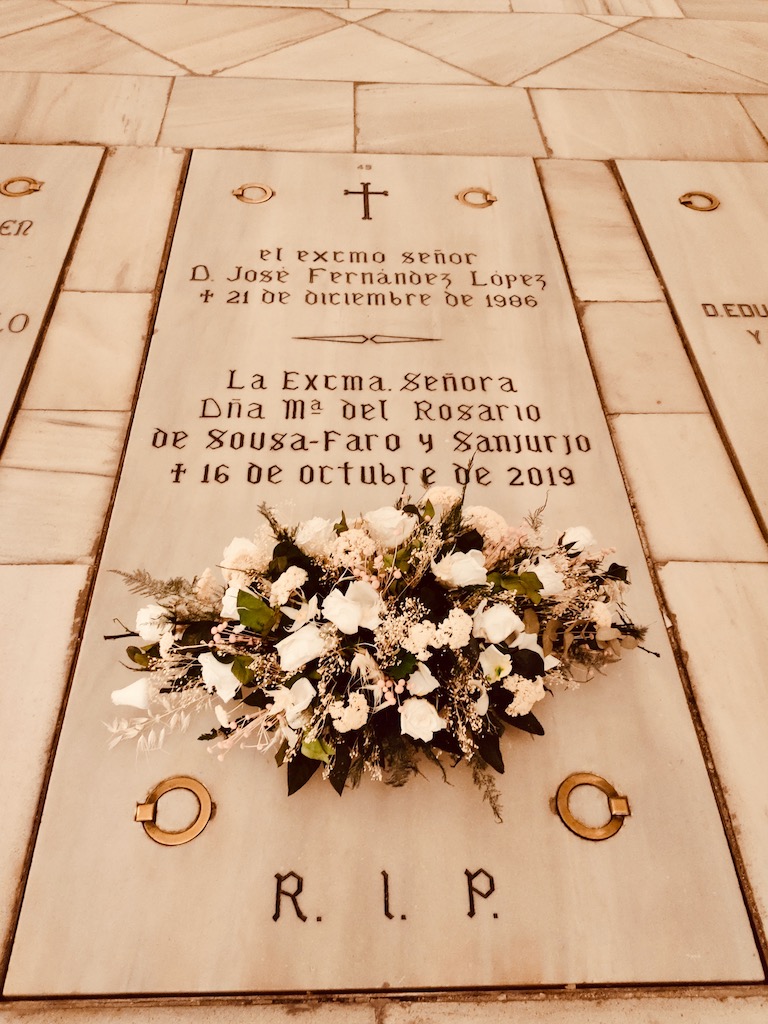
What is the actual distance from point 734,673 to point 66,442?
7.97 ft

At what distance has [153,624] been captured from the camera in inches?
88.0

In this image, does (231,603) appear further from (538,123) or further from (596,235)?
(538,123)

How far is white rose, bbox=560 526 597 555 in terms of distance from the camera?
2.35 metres

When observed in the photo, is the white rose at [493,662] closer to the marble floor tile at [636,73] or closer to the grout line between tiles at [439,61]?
the grout line between tiles at [439,61]

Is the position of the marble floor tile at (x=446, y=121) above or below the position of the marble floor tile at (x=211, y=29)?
below

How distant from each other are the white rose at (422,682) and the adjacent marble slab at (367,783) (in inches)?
16.2

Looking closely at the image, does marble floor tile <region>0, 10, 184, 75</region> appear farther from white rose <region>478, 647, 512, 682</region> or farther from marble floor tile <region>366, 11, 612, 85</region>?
white rose <region>478, 647, 512, 682</region>

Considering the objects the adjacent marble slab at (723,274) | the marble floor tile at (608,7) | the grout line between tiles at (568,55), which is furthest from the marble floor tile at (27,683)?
the marble floor tile at (608,7)

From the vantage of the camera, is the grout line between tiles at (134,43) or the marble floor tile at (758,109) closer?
the marble floor tile at (758,109)

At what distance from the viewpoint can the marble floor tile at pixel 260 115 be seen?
15.2 ft

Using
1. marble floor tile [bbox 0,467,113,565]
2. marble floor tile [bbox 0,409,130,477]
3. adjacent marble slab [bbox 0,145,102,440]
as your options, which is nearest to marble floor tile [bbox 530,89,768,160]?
adjacent marble slab [bbox 0,145,102,440]

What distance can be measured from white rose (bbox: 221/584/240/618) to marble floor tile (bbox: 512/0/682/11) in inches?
234

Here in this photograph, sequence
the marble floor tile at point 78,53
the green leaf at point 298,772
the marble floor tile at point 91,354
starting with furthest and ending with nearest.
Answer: the marble floor tile at point 78,53
the marble floor tile at point 91,354
the green leaf at point 298,772

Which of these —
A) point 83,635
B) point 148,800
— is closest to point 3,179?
point 83,635
